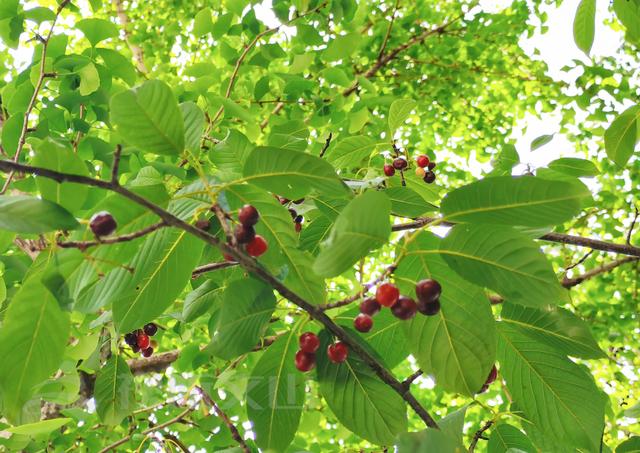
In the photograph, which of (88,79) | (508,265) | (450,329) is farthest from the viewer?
(88,79)

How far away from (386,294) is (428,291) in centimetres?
7

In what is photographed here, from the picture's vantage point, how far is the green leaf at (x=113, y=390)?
1.40 metres

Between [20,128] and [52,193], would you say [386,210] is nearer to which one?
[52,193]

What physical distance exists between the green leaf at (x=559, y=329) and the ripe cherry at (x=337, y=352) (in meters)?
0.38

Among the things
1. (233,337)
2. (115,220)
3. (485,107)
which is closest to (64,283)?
(115,220)

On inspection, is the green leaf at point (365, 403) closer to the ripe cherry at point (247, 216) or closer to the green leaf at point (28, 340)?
the ripe cherry at point (247, 216)

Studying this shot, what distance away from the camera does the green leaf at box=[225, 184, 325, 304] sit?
943 mm

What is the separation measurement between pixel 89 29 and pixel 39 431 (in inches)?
47.2

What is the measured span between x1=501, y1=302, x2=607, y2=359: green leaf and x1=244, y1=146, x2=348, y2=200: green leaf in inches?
19.1

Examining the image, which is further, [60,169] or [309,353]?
[309,353]

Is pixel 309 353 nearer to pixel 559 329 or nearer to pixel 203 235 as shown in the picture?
pixel 203 235

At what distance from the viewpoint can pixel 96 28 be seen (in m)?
1.74

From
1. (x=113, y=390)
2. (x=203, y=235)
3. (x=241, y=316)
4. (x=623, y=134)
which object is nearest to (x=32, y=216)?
(x=203, y=235)

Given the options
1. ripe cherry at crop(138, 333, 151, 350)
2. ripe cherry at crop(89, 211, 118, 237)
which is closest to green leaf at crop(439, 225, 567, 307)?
ripe cherry at crop(89, 211, 118, 237)
